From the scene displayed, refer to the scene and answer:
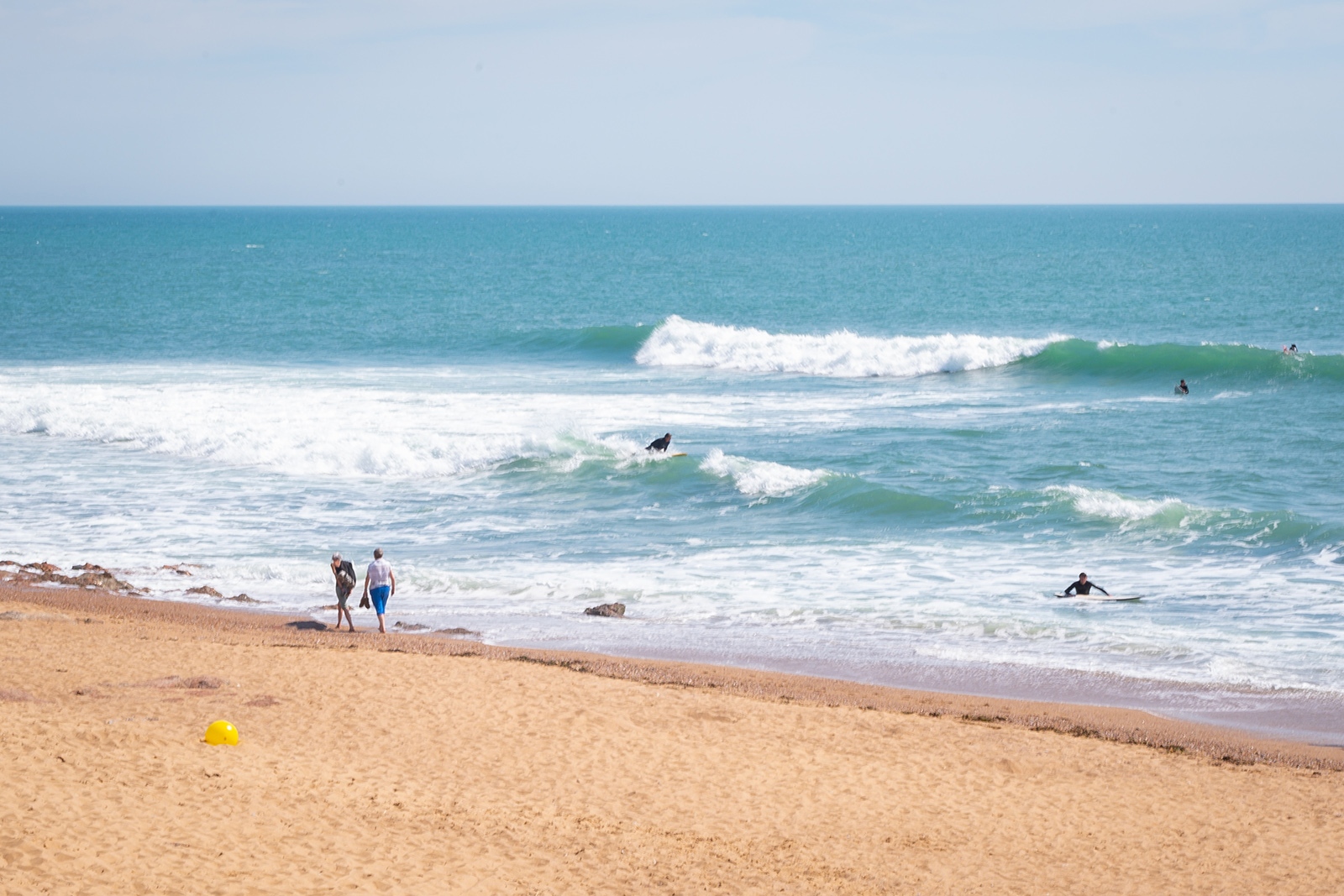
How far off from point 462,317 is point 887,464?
33.5 m

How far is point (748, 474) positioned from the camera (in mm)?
23891

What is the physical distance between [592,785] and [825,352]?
33.1m

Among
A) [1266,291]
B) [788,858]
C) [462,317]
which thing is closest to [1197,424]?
[788,858]

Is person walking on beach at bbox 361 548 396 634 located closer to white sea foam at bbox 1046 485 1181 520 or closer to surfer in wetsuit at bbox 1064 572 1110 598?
surfer in wetsuit at bbox 1064 572 1110 598

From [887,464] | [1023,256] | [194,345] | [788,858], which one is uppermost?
[1023,256]

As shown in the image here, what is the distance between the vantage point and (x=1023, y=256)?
9662 cm

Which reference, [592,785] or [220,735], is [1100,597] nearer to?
[592,785]

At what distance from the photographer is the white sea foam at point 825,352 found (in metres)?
39.9

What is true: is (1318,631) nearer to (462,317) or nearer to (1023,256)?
(462,317)

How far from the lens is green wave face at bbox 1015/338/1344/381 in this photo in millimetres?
34906

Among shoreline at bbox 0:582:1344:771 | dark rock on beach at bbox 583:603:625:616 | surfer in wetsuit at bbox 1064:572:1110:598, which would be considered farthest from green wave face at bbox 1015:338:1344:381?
→ shoreline at bbox 0:582:1344:771

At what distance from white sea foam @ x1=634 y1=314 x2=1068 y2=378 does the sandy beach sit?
27461 mm

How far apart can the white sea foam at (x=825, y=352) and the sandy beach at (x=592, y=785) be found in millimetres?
27461

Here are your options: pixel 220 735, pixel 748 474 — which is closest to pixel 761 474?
pixel 748 474
